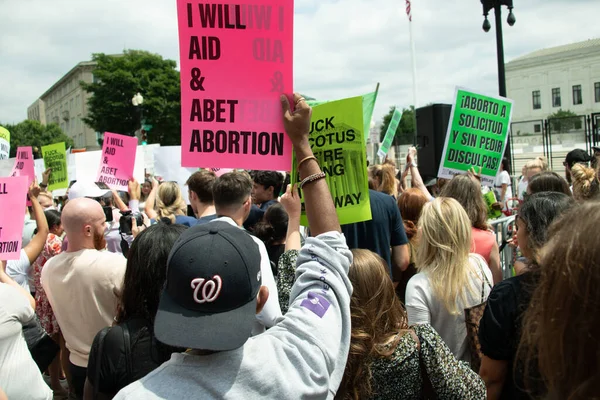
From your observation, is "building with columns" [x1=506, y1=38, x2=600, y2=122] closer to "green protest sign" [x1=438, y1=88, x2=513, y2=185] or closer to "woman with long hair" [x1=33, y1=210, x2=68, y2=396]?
"green protest sign" [x1=438, y1=88, x2=513, y2=185]

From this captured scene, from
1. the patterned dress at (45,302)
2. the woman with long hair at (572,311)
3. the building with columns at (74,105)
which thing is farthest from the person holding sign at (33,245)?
the building with columns at (74,105)

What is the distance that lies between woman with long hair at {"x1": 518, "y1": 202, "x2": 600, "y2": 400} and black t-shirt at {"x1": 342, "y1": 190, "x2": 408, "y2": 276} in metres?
3.35

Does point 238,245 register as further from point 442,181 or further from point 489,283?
point 442,181

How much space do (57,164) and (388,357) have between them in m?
7.94

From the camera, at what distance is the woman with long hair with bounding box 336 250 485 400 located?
7.24 ft

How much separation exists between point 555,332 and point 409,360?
129 centimetres

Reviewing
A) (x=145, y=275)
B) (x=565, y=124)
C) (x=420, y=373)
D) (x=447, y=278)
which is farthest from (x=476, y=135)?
(x=565, y=124)

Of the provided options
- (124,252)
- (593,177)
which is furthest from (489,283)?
(124,252)

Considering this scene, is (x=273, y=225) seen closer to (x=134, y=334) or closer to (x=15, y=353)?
(x=15, y=353)

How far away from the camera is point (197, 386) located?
55.3 inches

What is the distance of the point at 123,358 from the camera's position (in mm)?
2072

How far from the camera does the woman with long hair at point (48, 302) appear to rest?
4.96 metres

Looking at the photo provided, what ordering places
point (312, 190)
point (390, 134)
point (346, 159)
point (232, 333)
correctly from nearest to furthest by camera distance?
point (232, 333) < point (312, 190) < point (346, 159) < point (390, 134)

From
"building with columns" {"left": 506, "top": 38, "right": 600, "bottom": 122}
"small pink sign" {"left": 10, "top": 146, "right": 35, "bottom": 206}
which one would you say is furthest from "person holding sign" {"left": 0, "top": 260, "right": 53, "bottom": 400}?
"building with columns" {"left": 506, "top": 38, "right": 600, "bottom": 122}
